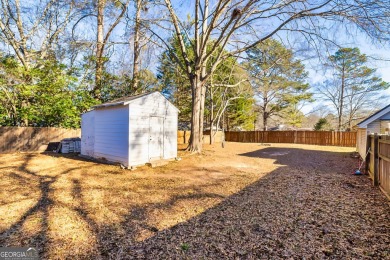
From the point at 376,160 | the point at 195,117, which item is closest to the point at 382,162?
the point at 376,160

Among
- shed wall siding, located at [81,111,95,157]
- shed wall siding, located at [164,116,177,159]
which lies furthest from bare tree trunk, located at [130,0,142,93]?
shed wall siding, located at [164,116,177,159]

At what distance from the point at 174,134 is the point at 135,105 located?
246 cm

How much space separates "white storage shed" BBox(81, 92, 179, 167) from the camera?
23.9 feet

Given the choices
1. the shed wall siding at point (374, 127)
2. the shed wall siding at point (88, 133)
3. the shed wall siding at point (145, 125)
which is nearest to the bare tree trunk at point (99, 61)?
the shed wall siding at point (88, 133)

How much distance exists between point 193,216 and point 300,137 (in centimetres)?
1989

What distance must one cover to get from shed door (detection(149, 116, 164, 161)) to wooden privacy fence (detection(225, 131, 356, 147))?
53.5ft

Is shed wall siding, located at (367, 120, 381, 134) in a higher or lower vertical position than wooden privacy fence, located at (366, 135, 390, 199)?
higher

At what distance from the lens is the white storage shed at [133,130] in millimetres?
7281

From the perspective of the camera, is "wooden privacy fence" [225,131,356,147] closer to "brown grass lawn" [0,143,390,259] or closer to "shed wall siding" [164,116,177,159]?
"brown grass lawn" [0,143,390,259]

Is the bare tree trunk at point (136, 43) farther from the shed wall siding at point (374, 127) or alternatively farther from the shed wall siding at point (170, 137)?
the shed wall siding at point (374, 127)

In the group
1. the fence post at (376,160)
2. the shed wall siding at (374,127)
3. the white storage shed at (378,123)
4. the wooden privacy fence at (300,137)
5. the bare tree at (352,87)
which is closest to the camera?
the fence post at (376,160)

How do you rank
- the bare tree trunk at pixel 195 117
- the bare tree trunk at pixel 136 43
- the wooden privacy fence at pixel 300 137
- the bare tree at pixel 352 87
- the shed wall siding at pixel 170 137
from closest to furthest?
the shed wall siding at pixel 170 137 → the bare tree trunk at pixel 136 43 → the bare tree trunk at pixel 195 117 → the wooden privacy fence at pixel 300 137 → the bare tree at pixel 352 87

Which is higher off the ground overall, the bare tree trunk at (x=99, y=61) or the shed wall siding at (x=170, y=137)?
the bare tree trunk at (x=99, y=61)

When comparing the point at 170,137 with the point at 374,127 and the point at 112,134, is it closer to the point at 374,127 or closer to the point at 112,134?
the point at 112,134
